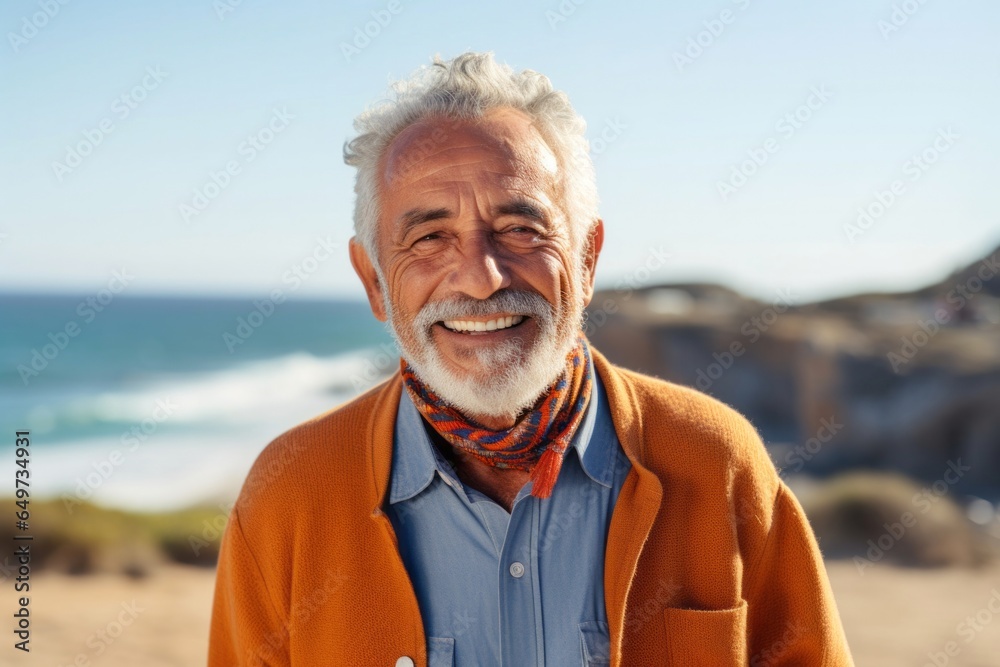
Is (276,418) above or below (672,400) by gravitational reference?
above

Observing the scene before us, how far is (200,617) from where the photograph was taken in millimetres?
7816

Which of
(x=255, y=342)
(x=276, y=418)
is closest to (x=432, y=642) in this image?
(x=276, y=418)

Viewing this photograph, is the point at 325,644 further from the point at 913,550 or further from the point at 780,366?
the point at 780,366

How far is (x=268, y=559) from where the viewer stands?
1868mm

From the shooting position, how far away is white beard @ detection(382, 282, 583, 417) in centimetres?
184

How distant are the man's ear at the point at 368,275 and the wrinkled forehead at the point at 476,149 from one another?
26cm

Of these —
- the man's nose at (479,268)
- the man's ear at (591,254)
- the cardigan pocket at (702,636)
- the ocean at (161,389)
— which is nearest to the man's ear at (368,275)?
the man's nose at (479,268)

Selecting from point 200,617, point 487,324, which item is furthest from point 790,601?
point 200,617

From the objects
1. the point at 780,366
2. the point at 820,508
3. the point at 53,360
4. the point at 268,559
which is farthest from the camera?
the point at 53,360

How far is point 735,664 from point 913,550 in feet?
26.3

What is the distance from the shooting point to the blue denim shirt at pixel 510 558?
1729mm

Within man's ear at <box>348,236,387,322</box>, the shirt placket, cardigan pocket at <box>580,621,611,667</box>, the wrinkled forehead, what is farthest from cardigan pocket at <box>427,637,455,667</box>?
the wrinkled forehead

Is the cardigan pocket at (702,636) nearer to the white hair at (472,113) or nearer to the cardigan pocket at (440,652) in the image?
the cardigan pocket at (440,652)

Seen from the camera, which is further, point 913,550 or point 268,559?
point 913,550
